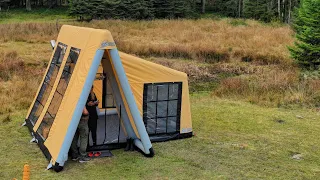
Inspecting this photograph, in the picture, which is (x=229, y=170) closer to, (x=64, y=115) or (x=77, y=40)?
(x=64, y=115)

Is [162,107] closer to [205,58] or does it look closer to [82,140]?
[82,140]

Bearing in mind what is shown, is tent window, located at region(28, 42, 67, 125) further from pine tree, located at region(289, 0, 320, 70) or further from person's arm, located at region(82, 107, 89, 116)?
pine tree, located at region(289, 0, 320, 70)

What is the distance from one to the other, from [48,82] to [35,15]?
107 feet

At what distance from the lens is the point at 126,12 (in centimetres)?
→ 4031

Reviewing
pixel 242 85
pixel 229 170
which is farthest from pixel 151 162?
pixel 242 85

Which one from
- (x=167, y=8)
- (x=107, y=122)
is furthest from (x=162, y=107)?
(x=167, y=8)

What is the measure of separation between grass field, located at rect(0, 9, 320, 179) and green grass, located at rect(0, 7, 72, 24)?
10.1 metres

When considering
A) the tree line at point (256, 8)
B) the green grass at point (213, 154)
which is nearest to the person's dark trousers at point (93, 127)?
the green grass at point (213, 154)

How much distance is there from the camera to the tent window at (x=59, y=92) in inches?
340

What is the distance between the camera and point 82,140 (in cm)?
841

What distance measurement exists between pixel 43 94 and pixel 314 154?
641 centimetres

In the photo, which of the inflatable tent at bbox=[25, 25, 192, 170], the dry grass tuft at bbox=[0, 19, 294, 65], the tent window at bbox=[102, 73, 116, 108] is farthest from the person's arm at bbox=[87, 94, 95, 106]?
the dry grass tuft at bbox=[0, 19, 294, 65]

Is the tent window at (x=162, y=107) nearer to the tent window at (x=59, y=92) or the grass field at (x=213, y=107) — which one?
the grass field at (x=213, y=107)

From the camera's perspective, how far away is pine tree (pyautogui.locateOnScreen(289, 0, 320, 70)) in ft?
60.7
